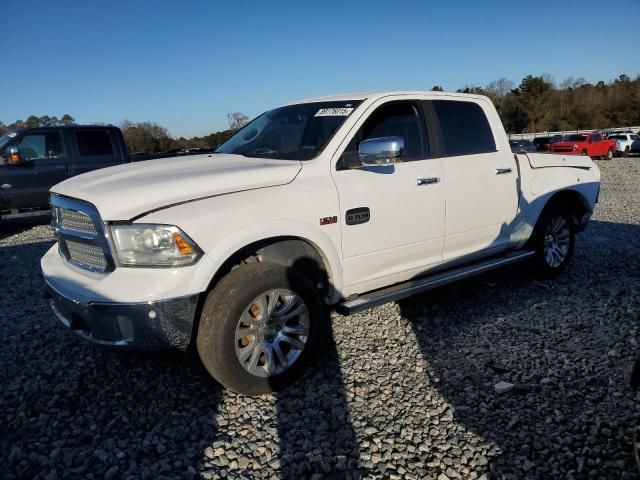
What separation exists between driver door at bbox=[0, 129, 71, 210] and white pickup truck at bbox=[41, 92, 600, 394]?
605 cm

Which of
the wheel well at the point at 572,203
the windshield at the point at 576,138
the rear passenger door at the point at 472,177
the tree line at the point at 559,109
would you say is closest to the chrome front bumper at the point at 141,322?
the rear passenger door at the point at 472,177

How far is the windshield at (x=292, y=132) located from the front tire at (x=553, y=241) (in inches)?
102

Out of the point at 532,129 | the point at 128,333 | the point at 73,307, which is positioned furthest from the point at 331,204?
the point at 532,129

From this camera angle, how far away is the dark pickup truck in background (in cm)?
840

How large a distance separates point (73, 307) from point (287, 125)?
2.18 meters

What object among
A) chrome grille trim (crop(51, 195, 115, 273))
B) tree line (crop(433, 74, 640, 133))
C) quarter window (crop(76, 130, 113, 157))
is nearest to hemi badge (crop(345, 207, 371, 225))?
chrome grille trim (crop(51, 195, 115, 273))

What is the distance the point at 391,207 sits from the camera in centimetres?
346

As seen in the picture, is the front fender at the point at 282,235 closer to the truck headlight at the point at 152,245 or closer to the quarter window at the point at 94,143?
the truck headlight at the point at 152,245

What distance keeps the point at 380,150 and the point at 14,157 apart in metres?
7.75

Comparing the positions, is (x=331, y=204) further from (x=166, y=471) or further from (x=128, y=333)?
(x=166, y=471)

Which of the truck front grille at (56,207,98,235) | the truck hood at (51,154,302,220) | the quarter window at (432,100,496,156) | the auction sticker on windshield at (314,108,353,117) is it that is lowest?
the truck front grille at (56,207,98,235)

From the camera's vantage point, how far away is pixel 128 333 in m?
2.59

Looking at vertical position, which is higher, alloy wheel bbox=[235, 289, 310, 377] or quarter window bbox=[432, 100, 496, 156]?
quarter window bbox=[432, 100, 496, 156]

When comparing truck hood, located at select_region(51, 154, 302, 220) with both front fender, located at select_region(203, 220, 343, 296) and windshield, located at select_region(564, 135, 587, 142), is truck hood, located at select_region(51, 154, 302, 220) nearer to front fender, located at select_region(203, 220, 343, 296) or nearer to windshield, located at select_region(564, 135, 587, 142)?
front fender, located at select_region(203, 220, 343, 296)
